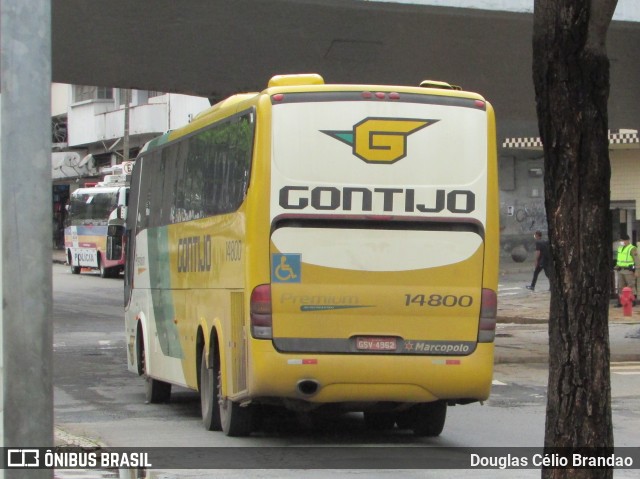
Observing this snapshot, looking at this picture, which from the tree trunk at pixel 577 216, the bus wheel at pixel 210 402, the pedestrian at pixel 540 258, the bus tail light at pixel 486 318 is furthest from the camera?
the pedestrian at pixel 540 258

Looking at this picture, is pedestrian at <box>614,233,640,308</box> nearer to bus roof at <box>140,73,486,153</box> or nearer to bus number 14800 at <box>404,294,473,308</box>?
bus roof at <box>140,73,486,153</box>

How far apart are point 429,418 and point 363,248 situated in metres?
2.30

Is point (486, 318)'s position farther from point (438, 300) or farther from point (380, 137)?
point (380, 137)

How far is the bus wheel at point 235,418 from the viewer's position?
12.3m

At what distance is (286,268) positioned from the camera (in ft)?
37.1

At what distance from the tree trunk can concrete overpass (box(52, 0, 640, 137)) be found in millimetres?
10403

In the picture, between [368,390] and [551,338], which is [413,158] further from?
[551,338]

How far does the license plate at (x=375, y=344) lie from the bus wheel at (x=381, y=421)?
7.41 feet

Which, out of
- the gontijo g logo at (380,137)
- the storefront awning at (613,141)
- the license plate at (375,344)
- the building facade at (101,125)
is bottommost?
the license plate at (375,344)

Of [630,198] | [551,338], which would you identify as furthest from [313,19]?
[630,198]

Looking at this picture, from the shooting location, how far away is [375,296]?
37.4ft

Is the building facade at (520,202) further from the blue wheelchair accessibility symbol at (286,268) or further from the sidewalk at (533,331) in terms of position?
the blue wheelchair accessibility symbol at (286,268)

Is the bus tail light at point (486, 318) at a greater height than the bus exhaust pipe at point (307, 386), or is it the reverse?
the bus tail light at point (486, 318)

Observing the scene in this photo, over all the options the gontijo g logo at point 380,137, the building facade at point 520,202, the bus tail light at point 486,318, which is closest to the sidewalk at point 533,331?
the building facade at point 520,202
